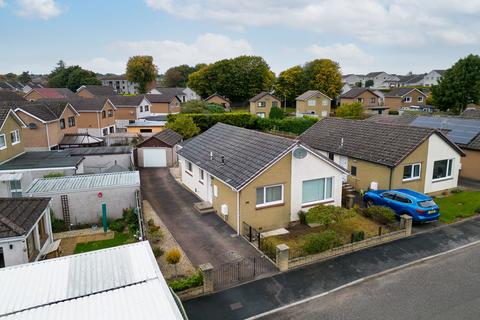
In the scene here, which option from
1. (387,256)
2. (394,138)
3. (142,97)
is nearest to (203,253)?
(387,256)

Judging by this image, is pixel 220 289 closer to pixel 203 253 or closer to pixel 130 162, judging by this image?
pixel 203 253

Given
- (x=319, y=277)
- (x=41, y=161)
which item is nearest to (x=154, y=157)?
(x=41, y=161)

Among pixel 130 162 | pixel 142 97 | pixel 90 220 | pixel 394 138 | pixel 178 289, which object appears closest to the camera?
pixel 178 289

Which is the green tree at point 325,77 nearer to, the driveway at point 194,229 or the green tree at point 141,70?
the green tree at point 141,70

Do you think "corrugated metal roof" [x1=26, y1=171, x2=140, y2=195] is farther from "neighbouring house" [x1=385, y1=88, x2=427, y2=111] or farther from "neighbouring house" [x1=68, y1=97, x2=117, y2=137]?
"neighbouring house" [x1=385, y1=88, x2=427, y2=111]

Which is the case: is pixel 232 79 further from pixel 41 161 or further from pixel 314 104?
pixel 41 161

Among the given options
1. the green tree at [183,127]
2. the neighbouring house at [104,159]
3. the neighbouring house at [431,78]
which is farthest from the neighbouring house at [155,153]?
the neighbouring house at [431,78]
